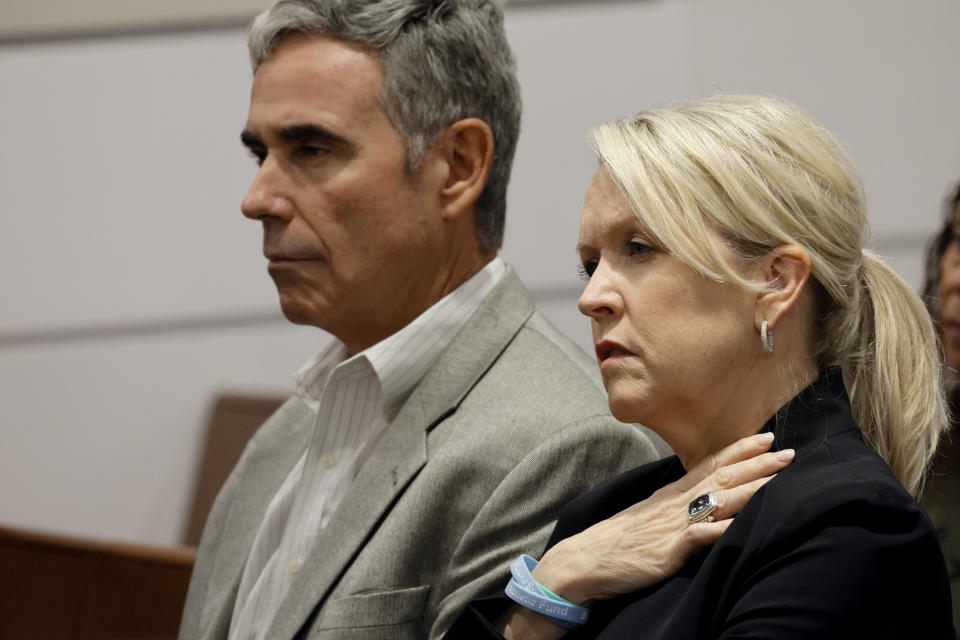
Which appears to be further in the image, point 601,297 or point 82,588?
point 82,588

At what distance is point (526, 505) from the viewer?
4.44ft

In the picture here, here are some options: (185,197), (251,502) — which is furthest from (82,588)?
(185,197)

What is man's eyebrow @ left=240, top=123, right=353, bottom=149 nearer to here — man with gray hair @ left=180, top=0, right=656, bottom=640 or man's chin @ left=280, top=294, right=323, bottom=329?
man with gray hair @ left=180, top=0, right=656, bottom=640

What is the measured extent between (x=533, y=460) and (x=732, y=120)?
1.51 feet

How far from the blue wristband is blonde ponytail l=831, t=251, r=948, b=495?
328 mm

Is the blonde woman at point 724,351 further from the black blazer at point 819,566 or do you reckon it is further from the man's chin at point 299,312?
the man's chin at point 299,312

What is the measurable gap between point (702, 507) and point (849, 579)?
0.17m

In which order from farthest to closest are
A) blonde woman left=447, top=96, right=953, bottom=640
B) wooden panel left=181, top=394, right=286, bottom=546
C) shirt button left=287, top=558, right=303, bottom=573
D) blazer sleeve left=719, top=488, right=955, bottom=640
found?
wooden panel left=181, top=394, right=286, bottom=546 < shirt button left=287, top=558, right=303, bottom=573 < blonde woman left=447, top=96, right=953, bottom=640 < blazer sleeve left=719, top=488, right=955, bottom=640

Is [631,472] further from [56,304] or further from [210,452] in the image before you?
[56,304]

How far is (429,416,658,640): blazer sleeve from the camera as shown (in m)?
1.33

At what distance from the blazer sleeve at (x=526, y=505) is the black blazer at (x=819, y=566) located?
0.29 meters

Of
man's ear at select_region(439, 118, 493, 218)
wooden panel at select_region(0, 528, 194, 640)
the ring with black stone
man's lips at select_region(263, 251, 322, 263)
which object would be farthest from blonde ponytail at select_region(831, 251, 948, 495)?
wooden panel at select_region(0, 528, 194, 640)

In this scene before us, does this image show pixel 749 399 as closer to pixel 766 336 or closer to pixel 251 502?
pixel 766 336

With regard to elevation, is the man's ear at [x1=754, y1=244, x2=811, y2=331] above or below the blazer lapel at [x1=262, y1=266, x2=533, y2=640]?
above
